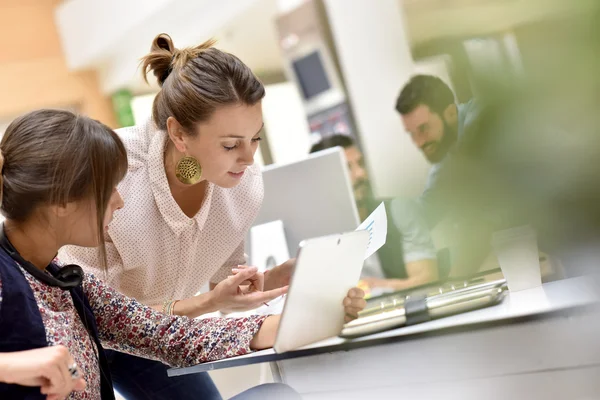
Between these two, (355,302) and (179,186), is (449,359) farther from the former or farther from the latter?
(179,186)

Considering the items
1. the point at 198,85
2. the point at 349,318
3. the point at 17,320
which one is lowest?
the point at 349,318

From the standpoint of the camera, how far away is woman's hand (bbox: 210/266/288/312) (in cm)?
116

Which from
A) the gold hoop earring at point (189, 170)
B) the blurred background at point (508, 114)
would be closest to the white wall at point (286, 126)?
the gold hoop earring at point (189, 170)

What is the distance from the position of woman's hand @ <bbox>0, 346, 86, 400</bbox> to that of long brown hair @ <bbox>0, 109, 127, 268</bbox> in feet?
0.87

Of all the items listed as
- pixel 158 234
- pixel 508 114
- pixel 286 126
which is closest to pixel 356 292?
pixel 158 234

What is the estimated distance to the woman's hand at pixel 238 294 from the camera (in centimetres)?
116

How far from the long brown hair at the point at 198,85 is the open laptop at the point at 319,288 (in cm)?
53

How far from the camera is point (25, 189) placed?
0.98 meters

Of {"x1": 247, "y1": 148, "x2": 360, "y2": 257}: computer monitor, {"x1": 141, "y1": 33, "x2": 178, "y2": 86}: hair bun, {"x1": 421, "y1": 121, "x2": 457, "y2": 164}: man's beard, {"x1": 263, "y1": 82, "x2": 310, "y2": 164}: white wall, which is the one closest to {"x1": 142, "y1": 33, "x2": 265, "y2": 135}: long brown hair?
{"x1": 141, "y1": 33, "x2": 178, "y2": 86}: hair bun

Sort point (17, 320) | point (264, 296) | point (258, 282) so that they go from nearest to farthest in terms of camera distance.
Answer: point (17, 320) < point (264, 296) < point (258, 282)

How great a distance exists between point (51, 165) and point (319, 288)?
42cm

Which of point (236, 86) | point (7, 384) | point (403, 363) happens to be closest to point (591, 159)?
point (403, 363)

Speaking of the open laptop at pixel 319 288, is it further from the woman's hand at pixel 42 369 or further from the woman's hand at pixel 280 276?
the woman's hand at pixel 280 276

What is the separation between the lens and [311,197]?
7.02ft
